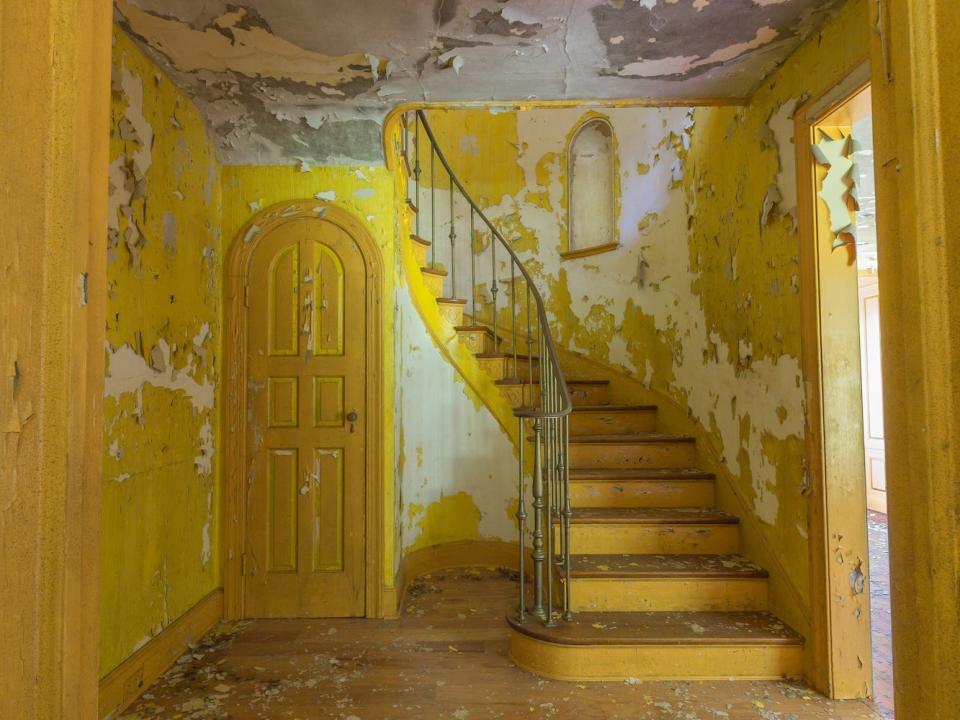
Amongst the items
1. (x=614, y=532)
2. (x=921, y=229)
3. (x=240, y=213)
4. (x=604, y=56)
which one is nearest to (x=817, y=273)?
(x=604, y=56)

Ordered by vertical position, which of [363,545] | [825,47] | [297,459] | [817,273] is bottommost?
[363,545]

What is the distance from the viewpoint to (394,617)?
290cm

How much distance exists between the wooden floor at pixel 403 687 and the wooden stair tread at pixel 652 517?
29.2 inches

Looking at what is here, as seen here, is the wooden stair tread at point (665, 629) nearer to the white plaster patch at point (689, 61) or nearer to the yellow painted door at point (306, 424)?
the yellow painted door at point (306, 424)

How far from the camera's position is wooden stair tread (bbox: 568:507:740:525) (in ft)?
9.21

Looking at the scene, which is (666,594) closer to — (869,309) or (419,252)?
(419,252)

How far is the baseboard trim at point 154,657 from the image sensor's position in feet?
6.58

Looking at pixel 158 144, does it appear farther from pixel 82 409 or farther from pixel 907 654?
pixel 907 654

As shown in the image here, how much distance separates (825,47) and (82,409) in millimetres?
2661

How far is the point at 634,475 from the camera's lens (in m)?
3.12

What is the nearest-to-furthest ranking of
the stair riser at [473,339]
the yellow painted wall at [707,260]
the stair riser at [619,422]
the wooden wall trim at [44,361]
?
the wooden wall trim at [44,361], the yellow painted wall at [707,260], the stair riser at [619,422], the stair riser at [473,339]

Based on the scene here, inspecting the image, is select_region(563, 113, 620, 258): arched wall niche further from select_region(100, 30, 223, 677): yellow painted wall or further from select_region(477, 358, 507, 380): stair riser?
select_region(100, 30, 223, 677): yellow painted wall

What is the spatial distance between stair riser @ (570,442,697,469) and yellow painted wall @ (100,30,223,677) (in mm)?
2095

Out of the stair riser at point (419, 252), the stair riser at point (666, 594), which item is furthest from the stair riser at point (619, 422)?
the stair riser at point (419, 252)
